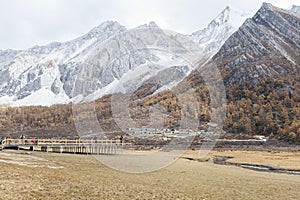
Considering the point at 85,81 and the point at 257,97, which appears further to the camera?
the point at 257,97

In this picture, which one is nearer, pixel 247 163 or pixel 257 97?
pixel 247 163

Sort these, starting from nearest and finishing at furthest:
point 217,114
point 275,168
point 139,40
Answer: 1. point 139,40
2. point 275,168
3. point 217,114

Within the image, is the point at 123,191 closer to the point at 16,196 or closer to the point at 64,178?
the point at 64,178

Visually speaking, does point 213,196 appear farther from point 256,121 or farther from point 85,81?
point 256,121

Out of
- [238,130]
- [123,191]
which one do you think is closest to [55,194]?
[123,191]

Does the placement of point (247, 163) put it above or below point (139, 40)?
below

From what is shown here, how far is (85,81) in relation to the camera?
103 feet

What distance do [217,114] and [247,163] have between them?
434 ft

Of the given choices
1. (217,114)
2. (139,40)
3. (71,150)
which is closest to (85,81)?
(139,40)

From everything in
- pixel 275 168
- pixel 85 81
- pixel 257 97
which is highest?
pixel 257 97

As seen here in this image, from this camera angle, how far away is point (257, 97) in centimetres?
19912

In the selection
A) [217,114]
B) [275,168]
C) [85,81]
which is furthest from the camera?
[217,114]

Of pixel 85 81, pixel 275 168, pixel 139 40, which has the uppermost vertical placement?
pixel 139 40

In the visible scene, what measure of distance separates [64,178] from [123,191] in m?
5.63
